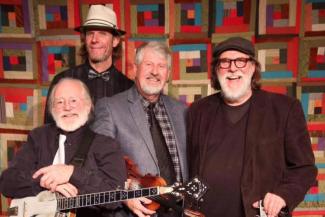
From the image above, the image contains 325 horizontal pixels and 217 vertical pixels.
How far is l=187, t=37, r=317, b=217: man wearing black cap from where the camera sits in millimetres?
1731

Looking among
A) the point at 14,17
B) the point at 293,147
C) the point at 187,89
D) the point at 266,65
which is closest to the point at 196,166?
the point at 293,147

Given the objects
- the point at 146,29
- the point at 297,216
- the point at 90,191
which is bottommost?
the point at 297,216

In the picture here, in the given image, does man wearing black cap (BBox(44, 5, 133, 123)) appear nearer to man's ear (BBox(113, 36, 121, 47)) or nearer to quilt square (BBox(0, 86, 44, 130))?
man's ear (BBox(113, 36, 121, 47))

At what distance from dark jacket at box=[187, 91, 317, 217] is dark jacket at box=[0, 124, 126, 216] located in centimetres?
45

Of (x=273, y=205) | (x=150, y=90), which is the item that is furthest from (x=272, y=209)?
(x=150, y=90)

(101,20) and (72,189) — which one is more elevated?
(101,20)

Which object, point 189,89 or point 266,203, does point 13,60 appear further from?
point 266,203

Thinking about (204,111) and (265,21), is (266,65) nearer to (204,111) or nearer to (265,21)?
(265,21)

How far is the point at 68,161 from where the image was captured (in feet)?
5.63

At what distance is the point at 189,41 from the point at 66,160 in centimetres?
148

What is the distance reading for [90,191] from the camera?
1.65 meters

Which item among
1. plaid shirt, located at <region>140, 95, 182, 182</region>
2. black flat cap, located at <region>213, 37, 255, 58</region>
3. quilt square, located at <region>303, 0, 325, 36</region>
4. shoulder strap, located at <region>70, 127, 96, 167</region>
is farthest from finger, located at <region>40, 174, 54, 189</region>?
quilt square, located at <region>303, 0, 325, 36</region>

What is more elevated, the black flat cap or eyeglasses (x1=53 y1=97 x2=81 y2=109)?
the black flat cap

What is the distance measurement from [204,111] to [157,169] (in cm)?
42
